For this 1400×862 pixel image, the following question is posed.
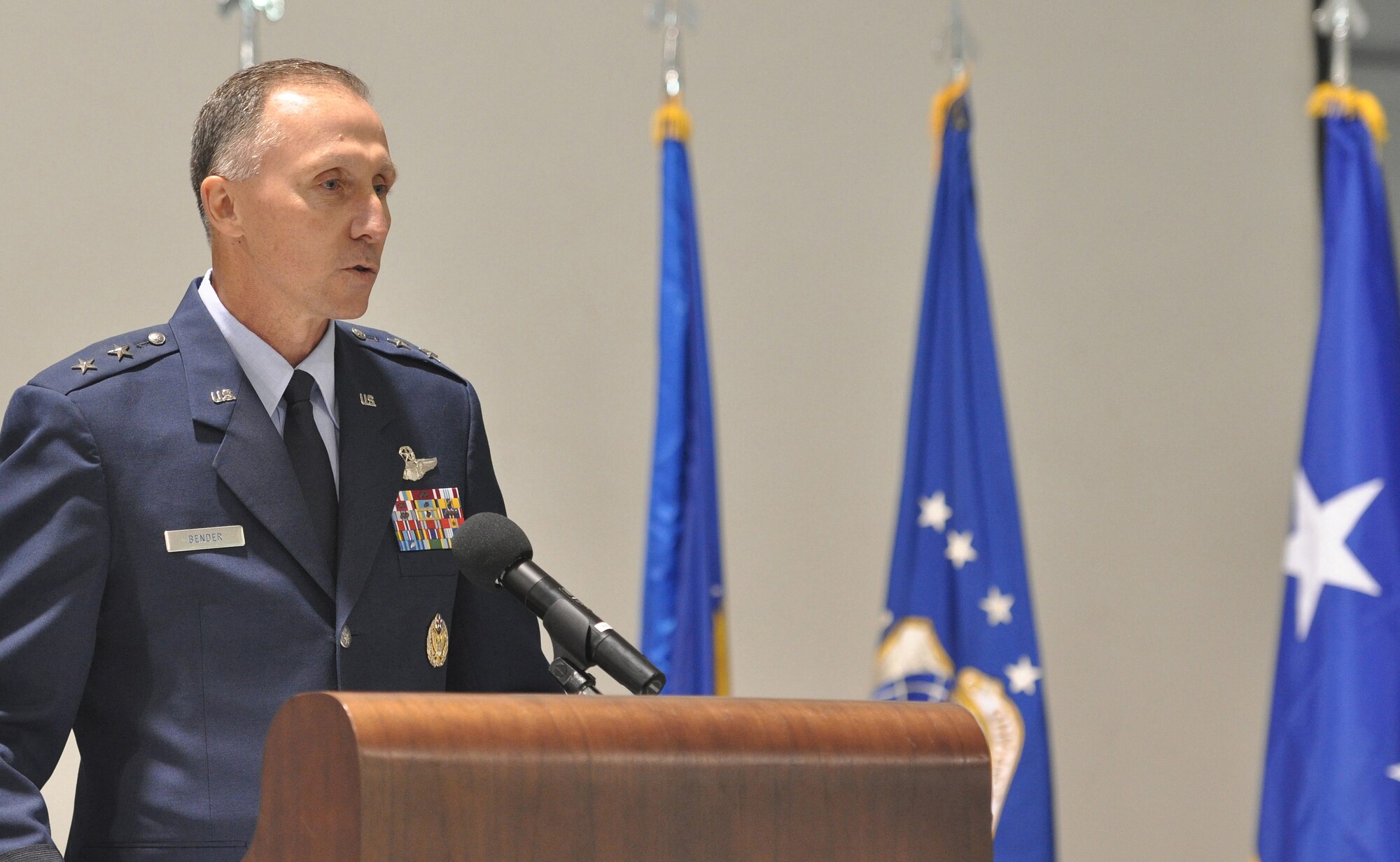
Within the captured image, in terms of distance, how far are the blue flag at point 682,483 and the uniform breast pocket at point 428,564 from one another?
55.3 inches

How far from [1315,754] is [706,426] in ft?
4.35

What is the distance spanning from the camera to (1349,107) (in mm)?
3104

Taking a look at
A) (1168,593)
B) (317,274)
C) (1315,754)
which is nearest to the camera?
(317,274)

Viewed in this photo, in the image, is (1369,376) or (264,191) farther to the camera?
(1369,376)

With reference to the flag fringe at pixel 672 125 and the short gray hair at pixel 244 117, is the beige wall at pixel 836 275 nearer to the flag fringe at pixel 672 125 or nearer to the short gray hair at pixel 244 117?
the flag fringe at pixel 672 125

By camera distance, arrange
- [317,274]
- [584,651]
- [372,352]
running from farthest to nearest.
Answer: [372,352], [317,274], [584,651]

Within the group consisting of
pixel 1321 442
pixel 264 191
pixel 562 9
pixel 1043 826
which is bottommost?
pixel 1043 826

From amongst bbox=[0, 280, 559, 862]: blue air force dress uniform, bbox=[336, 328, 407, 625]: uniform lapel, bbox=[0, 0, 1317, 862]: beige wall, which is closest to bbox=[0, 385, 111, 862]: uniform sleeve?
bbox=[0, 280, 559, 862]: blue air force dress uniform

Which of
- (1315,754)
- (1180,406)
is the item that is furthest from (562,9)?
(1315,754)

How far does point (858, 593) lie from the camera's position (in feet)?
11.4

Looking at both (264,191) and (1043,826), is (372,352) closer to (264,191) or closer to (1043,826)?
(264,191)

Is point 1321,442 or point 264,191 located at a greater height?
point 264,191

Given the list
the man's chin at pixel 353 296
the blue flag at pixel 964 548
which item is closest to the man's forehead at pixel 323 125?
the man's chin at pixel 353 296

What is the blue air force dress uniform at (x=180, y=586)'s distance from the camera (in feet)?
4.31
